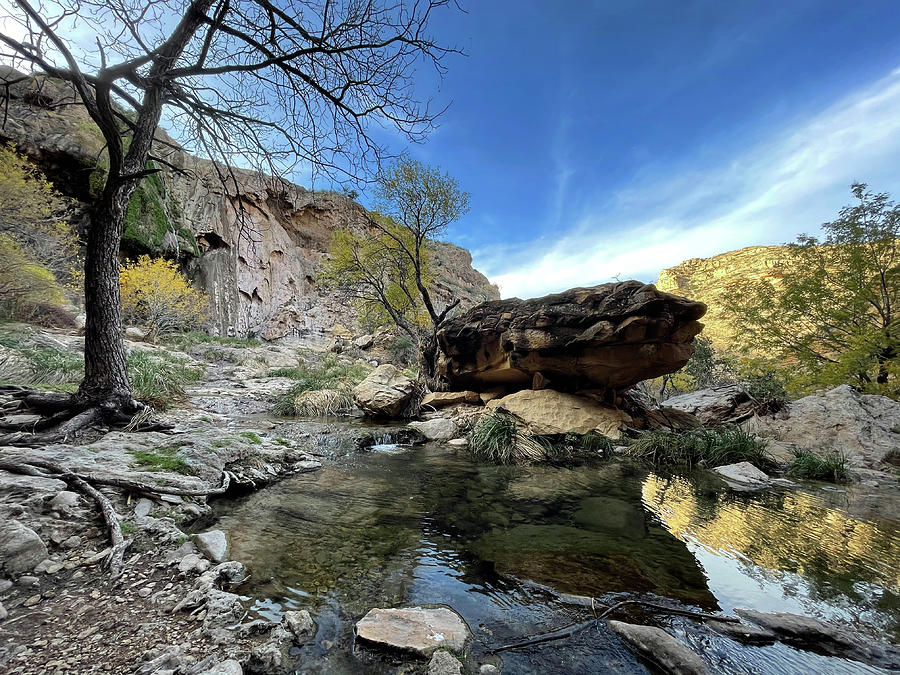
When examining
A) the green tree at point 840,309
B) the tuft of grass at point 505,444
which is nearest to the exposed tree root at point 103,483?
the tuft of grass at point 505,444

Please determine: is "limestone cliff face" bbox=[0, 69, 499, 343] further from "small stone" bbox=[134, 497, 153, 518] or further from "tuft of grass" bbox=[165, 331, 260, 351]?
"small stone" bbox=[134, 497, 153, 518]

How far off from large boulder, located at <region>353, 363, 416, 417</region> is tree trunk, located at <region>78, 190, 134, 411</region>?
6.30 metres

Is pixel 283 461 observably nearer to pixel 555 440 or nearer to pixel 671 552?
pixel 671 552

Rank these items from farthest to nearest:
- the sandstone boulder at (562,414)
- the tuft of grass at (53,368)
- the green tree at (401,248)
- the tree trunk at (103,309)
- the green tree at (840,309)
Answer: the green tree at (401,248) → the green tree at (840,309) → the sandstone boulder at (562,414) → the tuft of grass at (53,368) → the tree trunk at (103,309)

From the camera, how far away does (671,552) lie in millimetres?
3254

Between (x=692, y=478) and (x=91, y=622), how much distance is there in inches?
297

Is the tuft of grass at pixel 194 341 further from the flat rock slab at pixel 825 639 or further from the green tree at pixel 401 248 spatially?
the flat rock slab at pixel 825 639

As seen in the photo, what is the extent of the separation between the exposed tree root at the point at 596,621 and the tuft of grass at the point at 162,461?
3.56 meters

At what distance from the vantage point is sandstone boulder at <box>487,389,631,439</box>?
840cm

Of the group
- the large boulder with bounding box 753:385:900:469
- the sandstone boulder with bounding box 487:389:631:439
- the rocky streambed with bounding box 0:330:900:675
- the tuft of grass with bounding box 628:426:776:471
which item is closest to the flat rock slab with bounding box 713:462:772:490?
the tuft of grass with bounding box 628:426:776:471

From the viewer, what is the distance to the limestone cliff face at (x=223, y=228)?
1814 cm

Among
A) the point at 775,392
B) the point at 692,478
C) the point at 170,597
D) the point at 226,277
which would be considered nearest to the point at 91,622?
the point at 170,597

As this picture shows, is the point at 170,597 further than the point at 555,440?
No

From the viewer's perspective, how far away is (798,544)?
3412 mm
